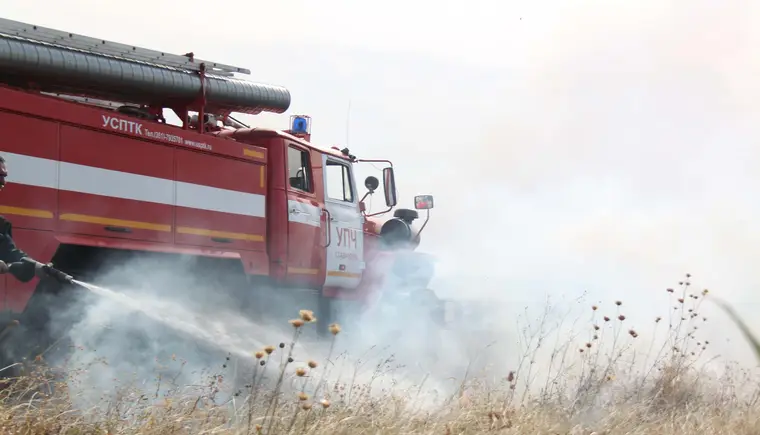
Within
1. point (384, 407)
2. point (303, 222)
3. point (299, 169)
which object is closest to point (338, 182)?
point (299, 169)

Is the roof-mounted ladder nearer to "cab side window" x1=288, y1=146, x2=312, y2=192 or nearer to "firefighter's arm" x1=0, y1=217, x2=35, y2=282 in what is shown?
"cab side window" x1=288, y1=146, x2=312, y2=192

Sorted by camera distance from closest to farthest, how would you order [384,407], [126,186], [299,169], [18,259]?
[384,407], [18,259], [126,186], [299,169]

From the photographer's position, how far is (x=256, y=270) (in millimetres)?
9422

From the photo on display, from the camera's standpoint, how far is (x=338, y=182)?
11.2 metres

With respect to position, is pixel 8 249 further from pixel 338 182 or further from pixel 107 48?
pixel 338 182

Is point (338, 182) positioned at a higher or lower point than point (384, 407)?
higher

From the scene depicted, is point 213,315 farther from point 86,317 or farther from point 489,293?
point 489,293

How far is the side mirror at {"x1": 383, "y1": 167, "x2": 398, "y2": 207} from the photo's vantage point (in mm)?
11320

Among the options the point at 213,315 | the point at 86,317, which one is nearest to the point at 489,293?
the point at 213,315

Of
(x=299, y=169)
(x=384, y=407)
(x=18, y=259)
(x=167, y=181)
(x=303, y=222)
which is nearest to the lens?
(x=384, y=407)

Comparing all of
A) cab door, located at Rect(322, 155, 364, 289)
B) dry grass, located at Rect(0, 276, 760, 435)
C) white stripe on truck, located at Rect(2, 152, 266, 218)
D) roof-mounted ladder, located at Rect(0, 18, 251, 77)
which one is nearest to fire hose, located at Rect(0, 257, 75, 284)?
dry grass, located at Rect(0, 276, 760, 435)

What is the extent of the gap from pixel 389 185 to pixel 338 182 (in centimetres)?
70

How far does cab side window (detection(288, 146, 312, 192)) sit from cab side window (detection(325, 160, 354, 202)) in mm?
440

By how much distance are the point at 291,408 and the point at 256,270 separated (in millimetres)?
3698
